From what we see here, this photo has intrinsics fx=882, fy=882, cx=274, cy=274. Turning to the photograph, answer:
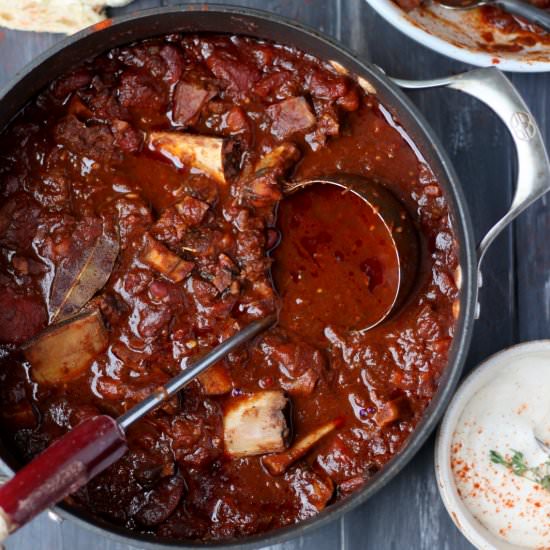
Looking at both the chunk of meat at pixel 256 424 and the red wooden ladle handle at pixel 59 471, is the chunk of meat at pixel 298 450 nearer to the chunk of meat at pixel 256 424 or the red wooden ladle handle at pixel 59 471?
the chunk of meat at pixel 256 424

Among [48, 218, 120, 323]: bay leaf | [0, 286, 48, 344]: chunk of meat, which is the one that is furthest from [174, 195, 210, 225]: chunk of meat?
[0, 286, 48, 344]: chunk of meat

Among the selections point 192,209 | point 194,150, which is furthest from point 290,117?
point 192,209

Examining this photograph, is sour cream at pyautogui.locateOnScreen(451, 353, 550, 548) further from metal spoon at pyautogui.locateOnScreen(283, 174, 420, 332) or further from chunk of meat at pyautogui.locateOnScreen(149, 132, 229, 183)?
chunk of meat at pyautogui.locateOnScreen(149, 132, 229, 183)

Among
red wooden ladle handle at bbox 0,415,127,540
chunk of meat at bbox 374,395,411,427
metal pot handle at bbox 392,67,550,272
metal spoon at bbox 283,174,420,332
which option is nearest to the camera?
red wooden ladle handle at bbox 0,415,127,540

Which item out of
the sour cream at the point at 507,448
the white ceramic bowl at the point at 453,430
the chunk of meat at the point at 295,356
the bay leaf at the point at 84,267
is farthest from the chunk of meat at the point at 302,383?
the bay leaf at the point at 84,267

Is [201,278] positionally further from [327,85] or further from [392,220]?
[327,85]

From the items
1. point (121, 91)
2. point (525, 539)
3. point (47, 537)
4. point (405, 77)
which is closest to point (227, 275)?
point (121, 91)

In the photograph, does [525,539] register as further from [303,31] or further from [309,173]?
[303,31]
